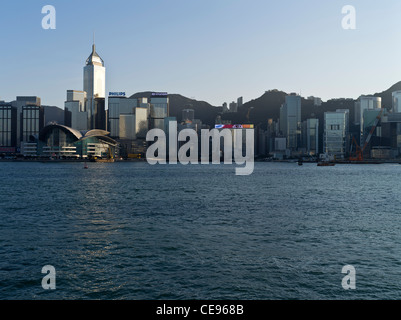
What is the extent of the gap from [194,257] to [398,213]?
33178mm

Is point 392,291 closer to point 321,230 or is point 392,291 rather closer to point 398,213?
point 321,230

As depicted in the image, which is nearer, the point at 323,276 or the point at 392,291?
the point at 392,291

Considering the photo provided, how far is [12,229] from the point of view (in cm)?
3431

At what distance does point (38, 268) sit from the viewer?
892 inches

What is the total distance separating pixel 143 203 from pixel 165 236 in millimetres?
24840

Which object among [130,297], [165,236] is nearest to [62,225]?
[165,236]
